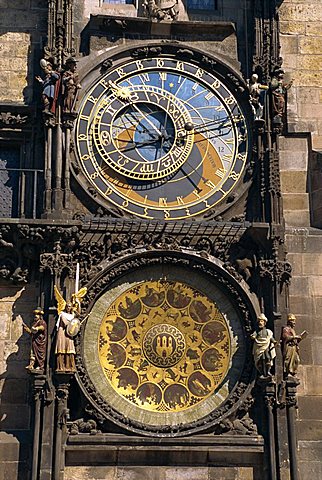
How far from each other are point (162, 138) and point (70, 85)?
5.01 ft

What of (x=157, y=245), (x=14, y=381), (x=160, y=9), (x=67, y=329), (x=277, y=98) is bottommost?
(x=14, y=381)

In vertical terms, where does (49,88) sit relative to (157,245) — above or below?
above

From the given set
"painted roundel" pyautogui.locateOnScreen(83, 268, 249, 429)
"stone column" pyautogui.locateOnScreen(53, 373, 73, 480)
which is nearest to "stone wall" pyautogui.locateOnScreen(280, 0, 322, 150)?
"painted roundel" pyautogui.locateOnScreen(83, 268, 249, 429)

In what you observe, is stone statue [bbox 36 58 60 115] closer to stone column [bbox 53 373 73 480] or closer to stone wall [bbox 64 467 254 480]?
stone column [bbox 53 373 73 480]

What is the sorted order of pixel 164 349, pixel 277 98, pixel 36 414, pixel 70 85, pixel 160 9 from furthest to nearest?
pixel 160 9 → pixel 277 98 → pixel 70 85 → pixel 164 349 → pixel 36 414

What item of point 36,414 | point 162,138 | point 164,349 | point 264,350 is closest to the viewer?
point 36,414

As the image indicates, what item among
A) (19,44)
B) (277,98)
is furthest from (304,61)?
(19,44)

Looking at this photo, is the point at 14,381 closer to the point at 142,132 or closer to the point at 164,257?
the point at 164,257

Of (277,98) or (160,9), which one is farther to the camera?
(160,9)

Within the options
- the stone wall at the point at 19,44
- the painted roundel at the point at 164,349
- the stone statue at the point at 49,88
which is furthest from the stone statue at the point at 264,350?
the stone wall at the point at 19,44

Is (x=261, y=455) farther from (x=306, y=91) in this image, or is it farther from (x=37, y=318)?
(x=306, y=91)

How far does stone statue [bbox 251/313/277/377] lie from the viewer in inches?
573

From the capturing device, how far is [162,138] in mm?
15961

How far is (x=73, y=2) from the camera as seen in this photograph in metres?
16.5
